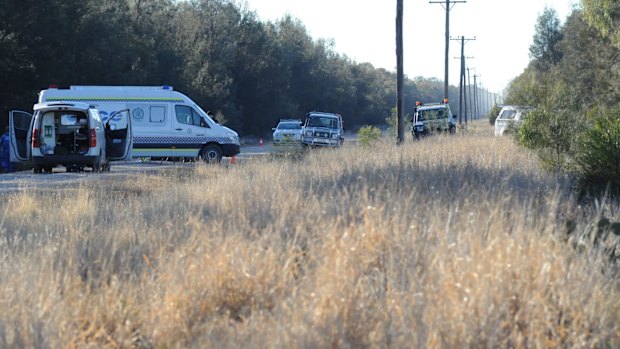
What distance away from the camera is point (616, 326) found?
6.04m

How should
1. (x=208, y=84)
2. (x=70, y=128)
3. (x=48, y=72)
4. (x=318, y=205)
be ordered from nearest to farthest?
(x=318, y=205) → (x=70, y=128) → (x=48, y=72) → (x=208, y=84)

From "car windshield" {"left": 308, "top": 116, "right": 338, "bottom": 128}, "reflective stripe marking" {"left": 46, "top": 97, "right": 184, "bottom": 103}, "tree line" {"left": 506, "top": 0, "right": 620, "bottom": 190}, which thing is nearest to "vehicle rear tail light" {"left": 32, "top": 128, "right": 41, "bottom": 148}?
"reflective stripe marking" {"left": 46, "top": 97, "right": 184, "bottom": 103}

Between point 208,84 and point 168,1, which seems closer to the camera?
point 208,84

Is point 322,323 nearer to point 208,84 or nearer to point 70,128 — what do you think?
point 70,128

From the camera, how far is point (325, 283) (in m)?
6.39

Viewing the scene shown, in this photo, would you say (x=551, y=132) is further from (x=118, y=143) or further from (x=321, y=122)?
(x=321, y=122)

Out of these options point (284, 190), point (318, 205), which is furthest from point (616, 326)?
point (284, 190)

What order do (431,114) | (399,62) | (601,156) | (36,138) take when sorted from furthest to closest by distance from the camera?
(431,114) → (399,62) → (36,138) → (601,156)

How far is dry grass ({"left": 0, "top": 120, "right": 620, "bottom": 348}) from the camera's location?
5891 mm

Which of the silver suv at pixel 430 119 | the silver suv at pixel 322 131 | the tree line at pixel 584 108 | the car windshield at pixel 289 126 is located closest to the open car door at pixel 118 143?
the tree line at pixel 584 108

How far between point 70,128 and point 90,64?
23721 mm

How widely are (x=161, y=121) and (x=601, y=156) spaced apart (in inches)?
724

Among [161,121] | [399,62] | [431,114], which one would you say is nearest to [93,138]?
[161,121]

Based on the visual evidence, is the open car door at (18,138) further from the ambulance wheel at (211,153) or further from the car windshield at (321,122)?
the car windshield at (321,122)
